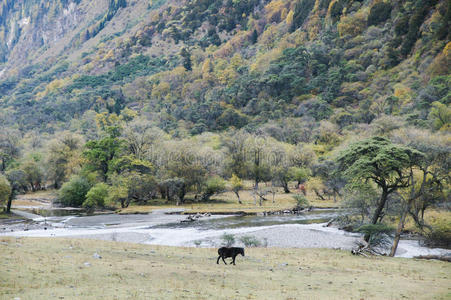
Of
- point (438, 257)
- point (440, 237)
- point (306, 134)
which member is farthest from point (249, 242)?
point (306, 134)

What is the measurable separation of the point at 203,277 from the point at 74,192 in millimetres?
61052

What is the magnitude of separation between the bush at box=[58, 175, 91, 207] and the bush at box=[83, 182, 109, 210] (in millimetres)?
5781

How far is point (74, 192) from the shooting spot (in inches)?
2768

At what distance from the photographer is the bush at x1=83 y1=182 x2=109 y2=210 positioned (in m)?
63.8

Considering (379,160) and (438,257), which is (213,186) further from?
(438,257)

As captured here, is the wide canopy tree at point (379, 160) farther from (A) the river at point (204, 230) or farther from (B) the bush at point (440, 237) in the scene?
(B) the bush at point (440, 237)

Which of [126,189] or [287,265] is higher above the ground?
[126,189]

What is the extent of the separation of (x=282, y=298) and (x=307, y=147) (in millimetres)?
80695

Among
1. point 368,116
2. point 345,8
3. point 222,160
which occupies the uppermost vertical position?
point 345,8

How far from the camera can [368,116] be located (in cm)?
11956

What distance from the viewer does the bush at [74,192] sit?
2761 inches

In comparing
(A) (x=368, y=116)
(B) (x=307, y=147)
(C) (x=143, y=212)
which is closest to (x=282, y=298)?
(C) (x=143, y=212)

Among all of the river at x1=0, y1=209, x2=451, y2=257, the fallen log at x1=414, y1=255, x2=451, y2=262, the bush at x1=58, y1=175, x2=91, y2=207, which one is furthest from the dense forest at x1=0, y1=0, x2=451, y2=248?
the river at x1=0, y1=209, x2=451, y2=257

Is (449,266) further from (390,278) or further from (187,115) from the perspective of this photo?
(187,115)
